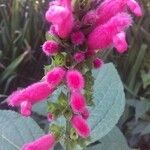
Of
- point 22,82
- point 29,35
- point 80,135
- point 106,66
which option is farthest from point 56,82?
point 29,35

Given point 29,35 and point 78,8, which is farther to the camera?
point 29,35

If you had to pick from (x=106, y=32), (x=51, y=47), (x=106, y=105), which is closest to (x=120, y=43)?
(x=106, y=32)

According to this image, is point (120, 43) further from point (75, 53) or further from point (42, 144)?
point (42, 144)

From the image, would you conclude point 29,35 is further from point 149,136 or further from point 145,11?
point 149,136

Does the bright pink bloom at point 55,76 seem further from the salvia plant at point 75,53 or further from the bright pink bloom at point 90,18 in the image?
the bright pink bloom at point 90,18

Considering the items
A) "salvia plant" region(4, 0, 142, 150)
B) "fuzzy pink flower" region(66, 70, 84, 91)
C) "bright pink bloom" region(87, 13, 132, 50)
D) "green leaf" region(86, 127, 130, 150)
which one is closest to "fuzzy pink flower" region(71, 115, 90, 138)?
"salvia plant" region(4, 0, 142, 150)

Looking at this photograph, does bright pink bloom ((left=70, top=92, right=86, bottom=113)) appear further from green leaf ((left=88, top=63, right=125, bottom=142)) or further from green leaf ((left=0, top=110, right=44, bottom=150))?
green leaf ((left=0, top=110, right=44, bottom=150))

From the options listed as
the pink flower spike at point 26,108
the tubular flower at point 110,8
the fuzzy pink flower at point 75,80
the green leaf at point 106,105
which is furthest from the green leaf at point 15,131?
the tubular flower at point 110,8
